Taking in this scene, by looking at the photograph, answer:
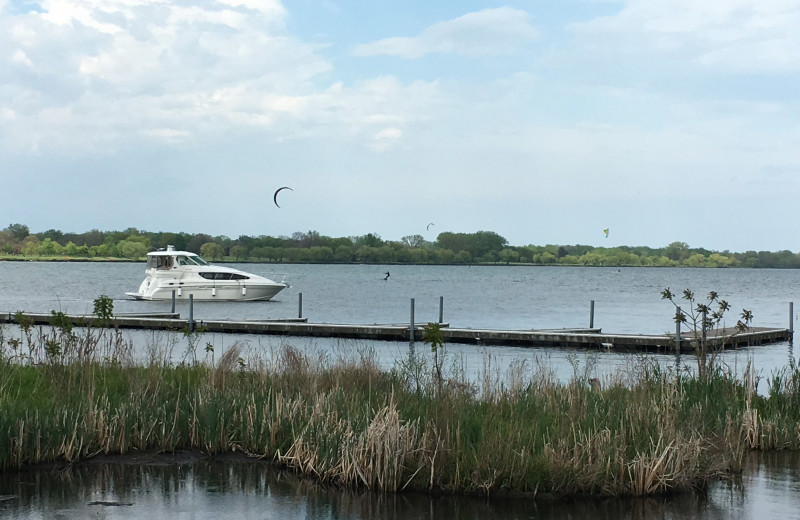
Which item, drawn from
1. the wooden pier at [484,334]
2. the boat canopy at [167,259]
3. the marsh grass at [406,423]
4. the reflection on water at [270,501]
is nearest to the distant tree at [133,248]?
the boat canopy at [167,259]

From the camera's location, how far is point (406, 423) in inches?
332

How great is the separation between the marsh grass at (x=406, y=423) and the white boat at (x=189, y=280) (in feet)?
126

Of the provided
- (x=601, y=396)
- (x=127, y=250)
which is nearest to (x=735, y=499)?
(x=601, y=396)

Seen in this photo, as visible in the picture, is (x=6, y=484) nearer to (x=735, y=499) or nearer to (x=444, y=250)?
(x=735, y=499)

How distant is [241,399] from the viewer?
32.4 ft

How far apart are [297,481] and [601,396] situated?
369cm

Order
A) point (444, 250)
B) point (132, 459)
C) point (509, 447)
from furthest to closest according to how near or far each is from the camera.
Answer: point (444, 250) → point (132, 459) → point (509, 447)

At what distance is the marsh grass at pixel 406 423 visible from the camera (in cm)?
812

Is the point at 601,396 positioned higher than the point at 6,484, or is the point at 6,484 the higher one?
the point at 601,396

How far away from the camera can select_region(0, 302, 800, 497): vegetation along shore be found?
26.7 ft

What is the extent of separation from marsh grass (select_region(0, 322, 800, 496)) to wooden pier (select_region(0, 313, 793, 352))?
42.4 ft

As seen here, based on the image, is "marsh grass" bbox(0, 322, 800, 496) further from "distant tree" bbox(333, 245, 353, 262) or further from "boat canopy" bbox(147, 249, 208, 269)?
"distant tree" bbox(333, 245, 353, 262)

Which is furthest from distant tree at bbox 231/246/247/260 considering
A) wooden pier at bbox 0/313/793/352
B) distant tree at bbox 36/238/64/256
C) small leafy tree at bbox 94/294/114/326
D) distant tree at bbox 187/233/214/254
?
small leafy tree at bbox 94/294/114/326

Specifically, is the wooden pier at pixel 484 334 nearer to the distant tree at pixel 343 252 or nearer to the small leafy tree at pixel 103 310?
the small leafy tree at pixel 103 310
